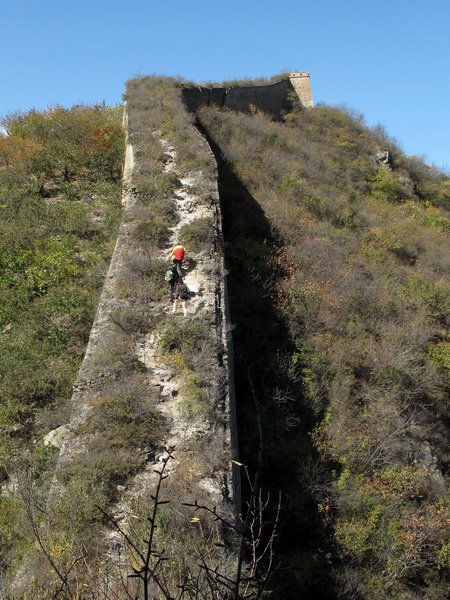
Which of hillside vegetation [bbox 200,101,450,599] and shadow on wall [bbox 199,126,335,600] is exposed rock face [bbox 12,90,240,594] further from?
hillside vegetation [bbox 200,101,450,599]

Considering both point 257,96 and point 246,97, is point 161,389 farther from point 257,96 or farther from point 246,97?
point 257,96

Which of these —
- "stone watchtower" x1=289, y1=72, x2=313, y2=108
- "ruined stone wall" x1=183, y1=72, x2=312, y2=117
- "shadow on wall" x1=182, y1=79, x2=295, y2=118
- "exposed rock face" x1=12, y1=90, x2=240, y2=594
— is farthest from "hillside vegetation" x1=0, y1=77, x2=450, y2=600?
"stone watchtower" x1=289, y1=72, x2=313, y2=108

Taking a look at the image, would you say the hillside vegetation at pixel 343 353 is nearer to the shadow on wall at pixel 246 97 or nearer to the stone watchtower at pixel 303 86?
the shadow on wall at pixel 246 97

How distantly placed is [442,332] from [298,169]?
880 cm


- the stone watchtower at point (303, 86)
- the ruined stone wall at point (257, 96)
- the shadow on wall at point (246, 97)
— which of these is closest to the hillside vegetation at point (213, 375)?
the shadow on wall at point (246, 97)

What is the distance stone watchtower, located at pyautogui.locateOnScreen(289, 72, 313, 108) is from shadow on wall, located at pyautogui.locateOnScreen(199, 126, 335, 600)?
14670 millimetres

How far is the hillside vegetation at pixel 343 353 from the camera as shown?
884 cm

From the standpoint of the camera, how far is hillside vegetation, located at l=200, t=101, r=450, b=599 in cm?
884

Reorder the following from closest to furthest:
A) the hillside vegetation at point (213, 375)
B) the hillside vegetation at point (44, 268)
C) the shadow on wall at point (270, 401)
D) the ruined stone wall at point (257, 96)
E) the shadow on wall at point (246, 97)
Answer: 1. the hillside vegetation at point (213, 375)
2. the hillside vegetation at point (44, 268)
3. the shadow on wall at point (270, 401)
4. the shadow on wall at point (246, 97)
5. the ruined stone wall at point (257, 96)

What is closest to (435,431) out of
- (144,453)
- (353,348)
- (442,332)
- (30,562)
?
(353,348)

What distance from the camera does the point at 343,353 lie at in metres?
12.2

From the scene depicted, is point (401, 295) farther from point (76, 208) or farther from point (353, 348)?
point (76, 208)

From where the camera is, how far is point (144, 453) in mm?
6477

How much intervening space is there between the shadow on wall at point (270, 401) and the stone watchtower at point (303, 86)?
14.7m
